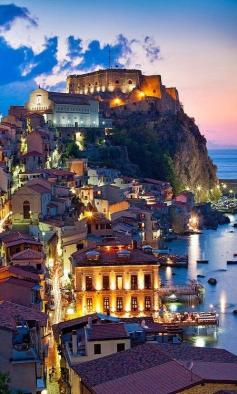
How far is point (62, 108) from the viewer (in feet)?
242

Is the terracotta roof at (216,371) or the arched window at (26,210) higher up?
the arched window at (26,210)

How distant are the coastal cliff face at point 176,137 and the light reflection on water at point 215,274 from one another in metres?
12.4

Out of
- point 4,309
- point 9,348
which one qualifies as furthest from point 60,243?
point 9,348

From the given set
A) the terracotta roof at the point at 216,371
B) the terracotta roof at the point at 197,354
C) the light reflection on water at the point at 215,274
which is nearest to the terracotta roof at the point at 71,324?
the terracotta roof at the point at 197,354

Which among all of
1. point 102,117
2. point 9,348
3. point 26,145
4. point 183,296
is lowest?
point 183,296

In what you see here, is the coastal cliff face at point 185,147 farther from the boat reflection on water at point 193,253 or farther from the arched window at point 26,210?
the arched window at point 26,210

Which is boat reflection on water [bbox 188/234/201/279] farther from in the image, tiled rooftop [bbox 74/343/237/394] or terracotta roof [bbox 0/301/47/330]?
tiled rooftop [bbox 74/343/237/394]

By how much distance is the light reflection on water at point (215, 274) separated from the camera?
101 ft

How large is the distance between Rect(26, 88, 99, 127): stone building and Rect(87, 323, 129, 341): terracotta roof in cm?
5434

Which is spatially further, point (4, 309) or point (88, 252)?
point (88, 252)

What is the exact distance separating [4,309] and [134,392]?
5134 millimetres

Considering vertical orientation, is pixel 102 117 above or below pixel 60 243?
above

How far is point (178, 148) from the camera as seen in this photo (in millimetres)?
88562

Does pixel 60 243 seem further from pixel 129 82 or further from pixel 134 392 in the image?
pixel 129 82
